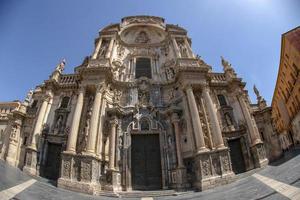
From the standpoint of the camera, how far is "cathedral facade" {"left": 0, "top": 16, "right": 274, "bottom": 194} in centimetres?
1281

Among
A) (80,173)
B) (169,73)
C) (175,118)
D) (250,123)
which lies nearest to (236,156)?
(250,123)

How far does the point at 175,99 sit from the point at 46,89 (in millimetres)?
11016

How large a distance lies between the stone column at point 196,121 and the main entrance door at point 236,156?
11.6ft

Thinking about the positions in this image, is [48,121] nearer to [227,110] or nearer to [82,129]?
[82,129]

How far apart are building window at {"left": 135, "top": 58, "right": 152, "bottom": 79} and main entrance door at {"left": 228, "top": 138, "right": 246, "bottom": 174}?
9465mm

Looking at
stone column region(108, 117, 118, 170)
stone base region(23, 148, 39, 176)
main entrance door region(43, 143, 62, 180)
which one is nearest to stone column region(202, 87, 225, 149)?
stone column region(108, 117, 118, 170)

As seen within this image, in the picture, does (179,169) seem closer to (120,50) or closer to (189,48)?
(189,48)

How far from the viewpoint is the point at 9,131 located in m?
16.8

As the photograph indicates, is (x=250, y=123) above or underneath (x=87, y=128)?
underneath

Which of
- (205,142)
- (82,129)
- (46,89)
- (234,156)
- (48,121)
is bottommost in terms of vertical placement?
(234,156)

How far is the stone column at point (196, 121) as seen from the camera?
43.7ft

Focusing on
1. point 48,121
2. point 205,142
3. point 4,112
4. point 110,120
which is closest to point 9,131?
point 48,121

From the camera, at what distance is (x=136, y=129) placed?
15.7 m

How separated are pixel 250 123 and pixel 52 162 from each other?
48.1 ft
